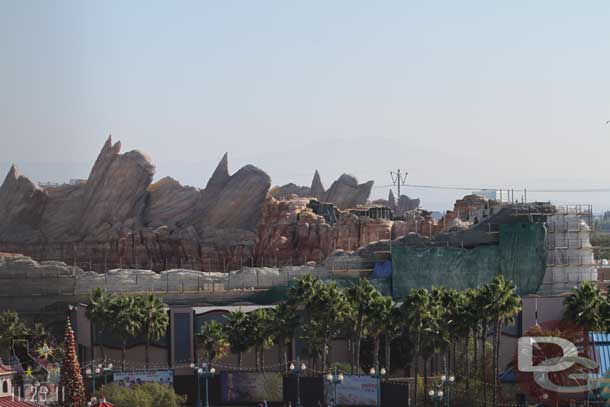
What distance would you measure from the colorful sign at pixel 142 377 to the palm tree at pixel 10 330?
41.6ft

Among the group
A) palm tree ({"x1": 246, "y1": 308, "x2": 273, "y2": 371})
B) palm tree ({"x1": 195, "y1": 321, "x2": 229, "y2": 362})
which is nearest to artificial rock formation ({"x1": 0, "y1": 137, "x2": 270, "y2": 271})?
palm tree ({"x1": 195, "y1": 321, "x2": 229, "y2": 362})

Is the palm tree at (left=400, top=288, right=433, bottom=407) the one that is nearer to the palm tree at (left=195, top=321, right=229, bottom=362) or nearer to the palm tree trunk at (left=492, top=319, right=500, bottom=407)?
the palm tree trunk at (left=492, top=319, right=500, bottom=407)

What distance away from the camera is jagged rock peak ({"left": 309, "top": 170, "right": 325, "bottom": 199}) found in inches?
5879

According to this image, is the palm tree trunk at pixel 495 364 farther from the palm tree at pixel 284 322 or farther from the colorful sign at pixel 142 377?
the colorful sign at pixel 142 377

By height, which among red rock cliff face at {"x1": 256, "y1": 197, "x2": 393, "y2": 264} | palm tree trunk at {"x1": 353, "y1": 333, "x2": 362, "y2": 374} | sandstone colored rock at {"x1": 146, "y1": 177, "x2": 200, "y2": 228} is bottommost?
palm tree trunk at {"x1": 353, "y1": 333, "x2": 362, "y2": 374}

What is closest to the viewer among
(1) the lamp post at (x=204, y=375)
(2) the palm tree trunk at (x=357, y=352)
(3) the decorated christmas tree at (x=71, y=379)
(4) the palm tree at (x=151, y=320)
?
(3) the decorated christmas tree at (x=71, y=379)

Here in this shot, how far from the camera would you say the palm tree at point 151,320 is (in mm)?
83125

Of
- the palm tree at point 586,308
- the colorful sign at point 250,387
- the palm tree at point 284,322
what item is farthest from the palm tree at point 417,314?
the palm tree at point 284,322

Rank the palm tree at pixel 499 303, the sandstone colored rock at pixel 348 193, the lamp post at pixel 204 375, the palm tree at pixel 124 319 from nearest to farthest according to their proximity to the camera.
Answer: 1. the palm tree at pixel 499 303
2. the lamp post at pixel 204 375
3. the palm tree at pixel 124 319
4. the sandstone colored rock at pixel 348 193

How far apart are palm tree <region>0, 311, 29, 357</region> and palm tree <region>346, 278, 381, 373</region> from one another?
20.6m

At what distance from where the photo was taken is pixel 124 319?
8200 cm

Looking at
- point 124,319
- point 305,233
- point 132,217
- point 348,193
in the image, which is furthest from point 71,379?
point 348,193

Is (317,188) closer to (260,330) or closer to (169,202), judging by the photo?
(169,202)

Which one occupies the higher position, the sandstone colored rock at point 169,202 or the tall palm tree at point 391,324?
the sandstone colored rock at point 169,202
